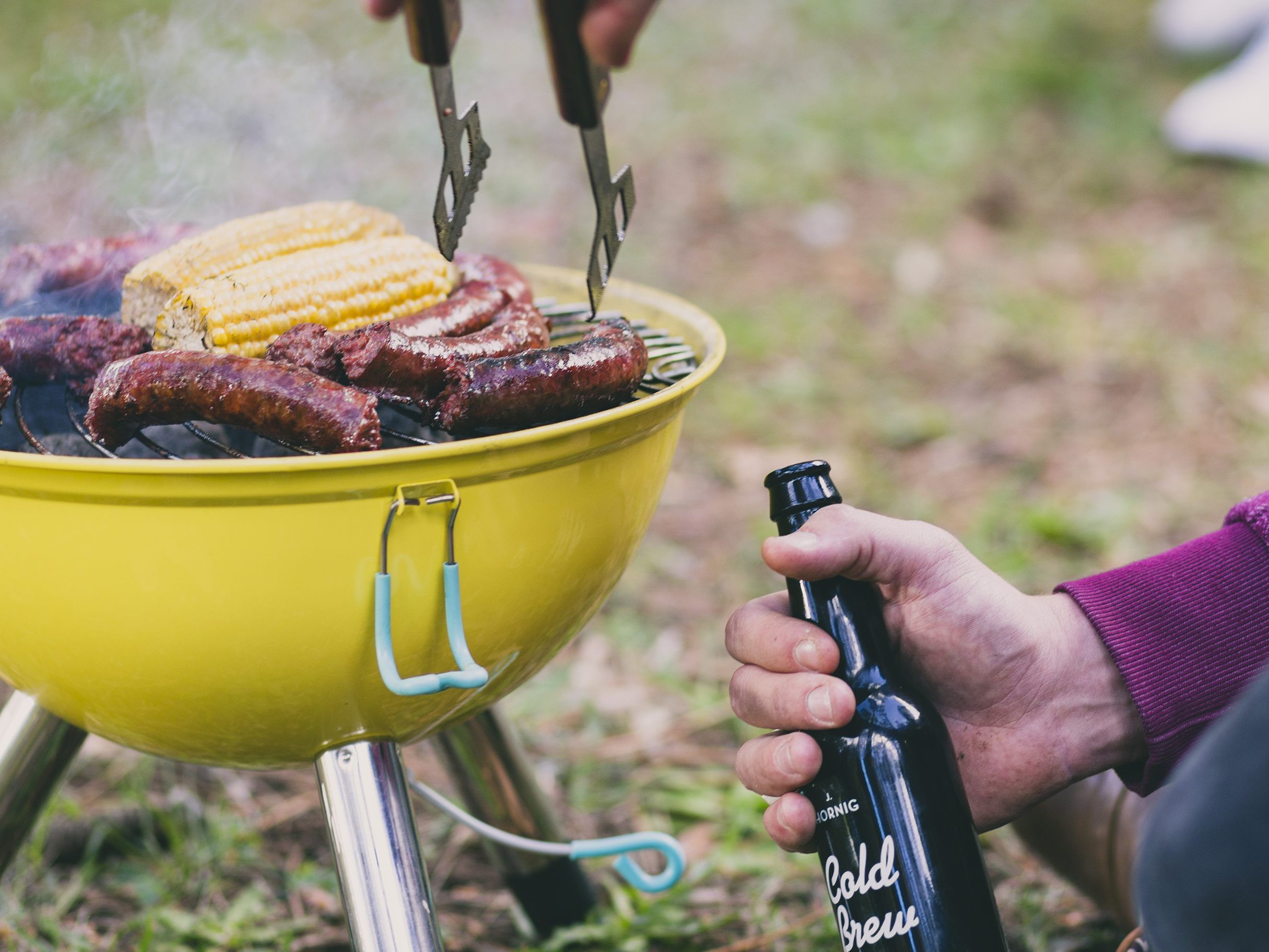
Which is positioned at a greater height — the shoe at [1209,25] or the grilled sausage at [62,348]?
the shoe at [1209,25]

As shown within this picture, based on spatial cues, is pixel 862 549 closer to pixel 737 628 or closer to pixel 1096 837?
pixel 737 628

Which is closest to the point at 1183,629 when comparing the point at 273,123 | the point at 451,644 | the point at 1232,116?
the point at 451,644

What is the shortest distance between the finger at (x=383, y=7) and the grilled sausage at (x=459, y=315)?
35 centimetres

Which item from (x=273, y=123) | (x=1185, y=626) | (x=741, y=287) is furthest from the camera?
(x=741, y=287)

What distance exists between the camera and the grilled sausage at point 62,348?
127 centimetres

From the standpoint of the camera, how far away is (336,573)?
106 cm

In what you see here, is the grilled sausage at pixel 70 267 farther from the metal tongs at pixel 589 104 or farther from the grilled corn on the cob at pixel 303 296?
the metal tongs at pixel 589 104

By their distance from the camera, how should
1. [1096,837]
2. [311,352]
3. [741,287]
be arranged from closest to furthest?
[311,352] → [1096,837] → [741,287]

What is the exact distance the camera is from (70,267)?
1.51 meters

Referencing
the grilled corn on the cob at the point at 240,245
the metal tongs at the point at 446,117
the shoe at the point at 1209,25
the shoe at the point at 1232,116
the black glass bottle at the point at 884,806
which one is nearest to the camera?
the black glass bottle at the point at 884,806

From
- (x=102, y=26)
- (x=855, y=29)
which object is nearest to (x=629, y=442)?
(x=102, y=26)

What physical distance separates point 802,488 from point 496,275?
61cm

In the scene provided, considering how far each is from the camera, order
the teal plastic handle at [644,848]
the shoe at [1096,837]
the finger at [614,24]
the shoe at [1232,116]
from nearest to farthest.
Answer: the finger at [614,24] → the teal plastic handle at [644,848] → the shoe at [1096,837] → the shoe at [1232,116]

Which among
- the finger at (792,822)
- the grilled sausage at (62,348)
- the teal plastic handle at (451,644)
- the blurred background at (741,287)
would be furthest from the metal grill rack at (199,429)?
the blurred background at (741,287)
